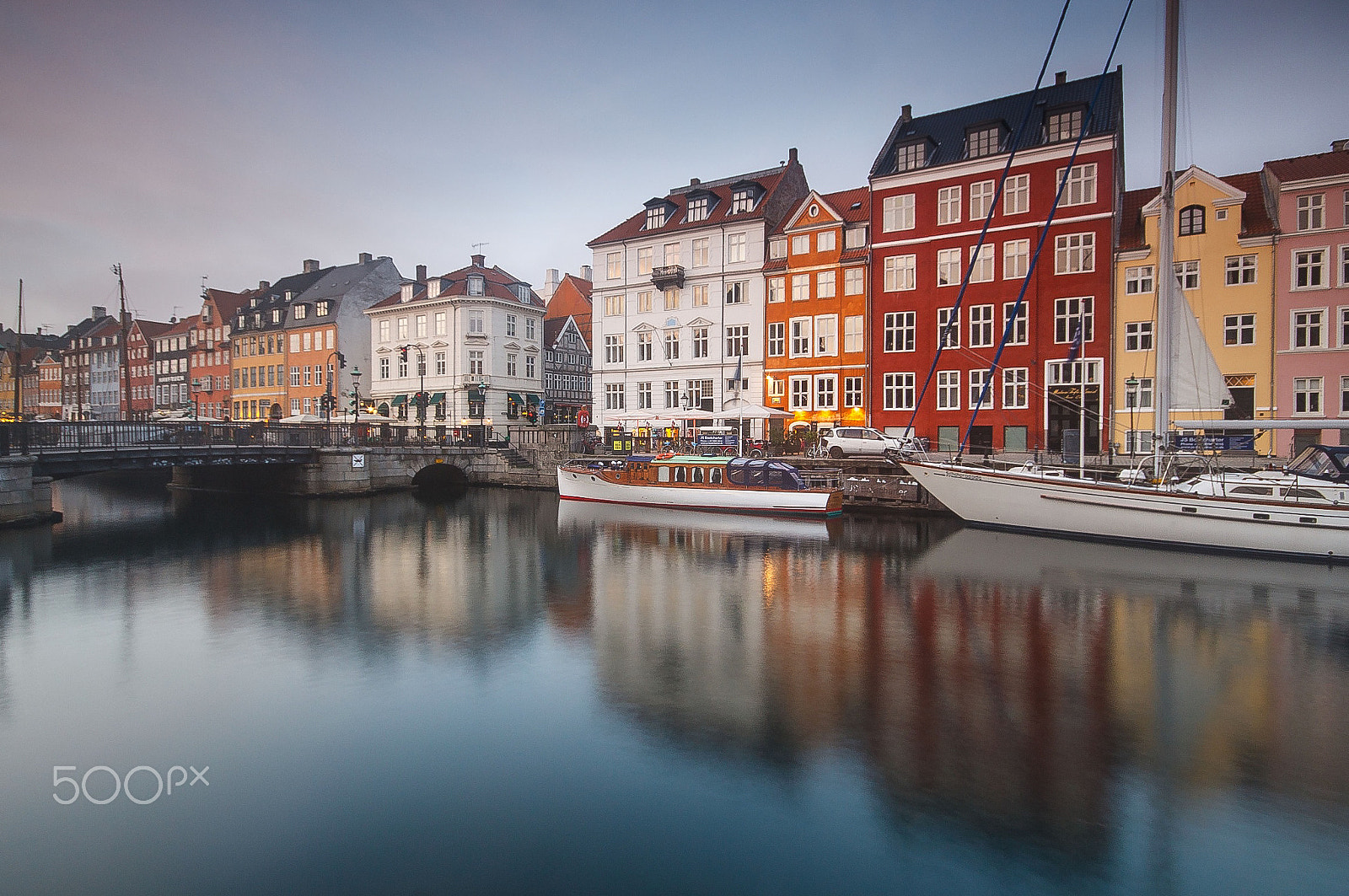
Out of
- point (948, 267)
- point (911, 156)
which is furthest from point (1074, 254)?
point (911, 156)

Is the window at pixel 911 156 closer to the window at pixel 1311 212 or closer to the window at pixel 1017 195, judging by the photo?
the window at pixel 1017 195

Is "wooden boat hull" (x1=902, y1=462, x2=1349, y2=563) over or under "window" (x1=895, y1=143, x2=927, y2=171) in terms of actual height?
under

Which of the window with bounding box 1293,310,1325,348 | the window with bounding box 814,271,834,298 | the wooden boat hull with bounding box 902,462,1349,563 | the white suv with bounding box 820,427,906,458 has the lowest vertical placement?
the wooden boat hull with bounding box 902,462,1349,563

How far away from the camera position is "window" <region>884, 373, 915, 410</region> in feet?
127

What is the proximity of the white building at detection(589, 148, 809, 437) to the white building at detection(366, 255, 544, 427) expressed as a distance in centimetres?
899

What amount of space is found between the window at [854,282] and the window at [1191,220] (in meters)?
14.7

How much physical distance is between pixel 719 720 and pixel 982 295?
33137mm

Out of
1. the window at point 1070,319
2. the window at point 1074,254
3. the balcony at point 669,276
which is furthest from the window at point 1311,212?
the balcony at point 669,276

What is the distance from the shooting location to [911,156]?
38594 mm

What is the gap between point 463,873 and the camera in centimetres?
671

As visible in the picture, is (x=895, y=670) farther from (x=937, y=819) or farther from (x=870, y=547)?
(x=870, y=547)

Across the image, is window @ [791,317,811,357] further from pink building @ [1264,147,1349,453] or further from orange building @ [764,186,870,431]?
pink building @ [1264,147,1349,453]

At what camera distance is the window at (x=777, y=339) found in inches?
1673

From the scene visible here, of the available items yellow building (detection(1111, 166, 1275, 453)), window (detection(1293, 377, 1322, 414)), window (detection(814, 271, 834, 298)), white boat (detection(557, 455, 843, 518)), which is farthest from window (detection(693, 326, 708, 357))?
window (detection(1293, 377, 1322, 414))
